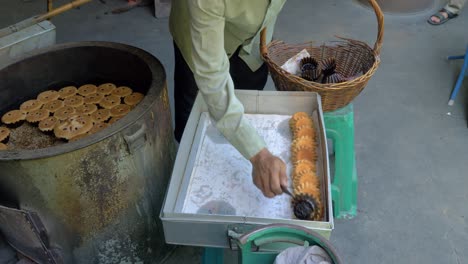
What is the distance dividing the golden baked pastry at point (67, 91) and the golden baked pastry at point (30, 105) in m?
0.09

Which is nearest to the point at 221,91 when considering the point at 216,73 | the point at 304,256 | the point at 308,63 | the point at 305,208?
the point at 216,73

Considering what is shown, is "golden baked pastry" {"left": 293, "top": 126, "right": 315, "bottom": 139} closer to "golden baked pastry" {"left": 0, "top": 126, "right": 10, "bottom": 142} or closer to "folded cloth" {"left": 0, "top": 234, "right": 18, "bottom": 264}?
"golden baked pastry" {"left": 0, "top": 126, "right": 10, "bottom": 142}

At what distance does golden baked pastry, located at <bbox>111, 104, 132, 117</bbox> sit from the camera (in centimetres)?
173

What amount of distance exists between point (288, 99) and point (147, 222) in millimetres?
738

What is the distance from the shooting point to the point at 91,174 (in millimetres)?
1393

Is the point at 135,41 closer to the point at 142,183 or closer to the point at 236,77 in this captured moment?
the point at 236,77

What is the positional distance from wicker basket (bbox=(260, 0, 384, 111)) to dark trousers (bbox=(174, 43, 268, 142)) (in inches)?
4.5

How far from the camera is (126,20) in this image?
3.78 meters

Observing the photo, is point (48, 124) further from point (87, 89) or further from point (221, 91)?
point (221, 91)

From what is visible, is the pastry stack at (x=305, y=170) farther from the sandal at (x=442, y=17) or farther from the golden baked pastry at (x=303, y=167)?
the sandal at (x=442, y=17)

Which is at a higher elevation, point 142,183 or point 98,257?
point 142,183

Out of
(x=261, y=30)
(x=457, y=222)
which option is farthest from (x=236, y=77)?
(x=457, y=222)

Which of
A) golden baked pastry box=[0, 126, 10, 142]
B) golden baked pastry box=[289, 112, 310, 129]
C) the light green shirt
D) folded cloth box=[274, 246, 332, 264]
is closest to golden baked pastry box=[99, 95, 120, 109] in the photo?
golden baked pastry box=[0, 126, 10, 142]

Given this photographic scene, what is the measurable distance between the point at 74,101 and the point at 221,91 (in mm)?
835
